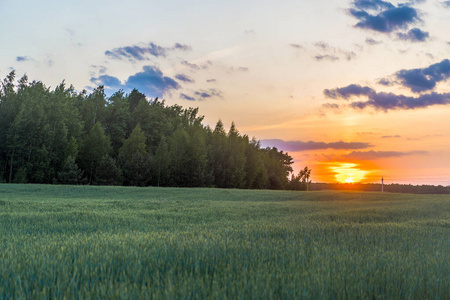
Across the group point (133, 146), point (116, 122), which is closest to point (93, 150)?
point (133, 146)

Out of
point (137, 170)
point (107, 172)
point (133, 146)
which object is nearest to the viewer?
point (107, 172)

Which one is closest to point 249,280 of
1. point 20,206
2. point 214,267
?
point 214,267

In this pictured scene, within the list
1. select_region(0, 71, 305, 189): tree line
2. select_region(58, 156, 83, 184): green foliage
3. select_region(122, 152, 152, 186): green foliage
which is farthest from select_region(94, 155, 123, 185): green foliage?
select_region(58, 156, 83, 184): green foliage

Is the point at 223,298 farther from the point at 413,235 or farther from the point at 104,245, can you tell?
the point at 413,235

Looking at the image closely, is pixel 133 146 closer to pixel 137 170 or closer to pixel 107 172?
pixel 137 170

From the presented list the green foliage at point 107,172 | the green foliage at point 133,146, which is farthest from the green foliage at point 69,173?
the green foliage at point 133,146

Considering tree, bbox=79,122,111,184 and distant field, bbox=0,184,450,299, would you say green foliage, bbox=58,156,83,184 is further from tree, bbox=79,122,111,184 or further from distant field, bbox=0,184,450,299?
distant field, bbox=0,184,450,299

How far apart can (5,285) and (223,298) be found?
7.82 feet

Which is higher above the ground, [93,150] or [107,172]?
[93,150]

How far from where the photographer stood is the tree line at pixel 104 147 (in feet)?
160

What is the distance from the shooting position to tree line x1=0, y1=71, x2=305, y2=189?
48812 millimetres

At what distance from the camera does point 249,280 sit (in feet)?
11.7

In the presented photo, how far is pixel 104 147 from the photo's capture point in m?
54.6

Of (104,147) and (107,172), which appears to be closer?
(107,172)
